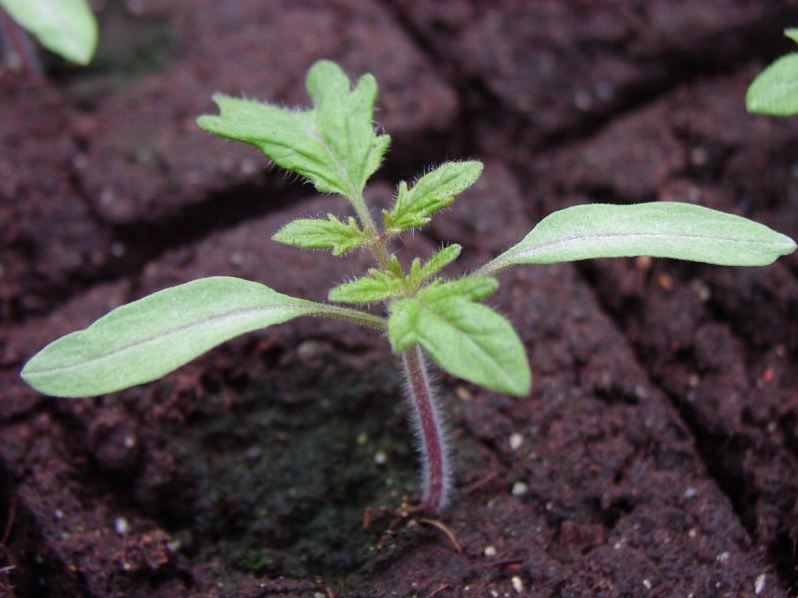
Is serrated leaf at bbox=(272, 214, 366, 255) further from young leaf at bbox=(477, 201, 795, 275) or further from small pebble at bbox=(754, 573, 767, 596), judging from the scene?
small pebble at bbox=(754, 573, 767, 596)

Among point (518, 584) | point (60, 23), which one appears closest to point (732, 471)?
point (518, 584)

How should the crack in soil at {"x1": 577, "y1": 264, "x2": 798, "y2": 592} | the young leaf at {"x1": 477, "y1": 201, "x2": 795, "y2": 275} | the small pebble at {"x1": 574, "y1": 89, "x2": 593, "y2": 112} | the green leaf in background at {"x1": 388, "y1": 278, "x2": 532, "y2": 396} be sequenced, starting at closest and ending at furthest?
the green leaf in background at {"x1": 388, "y1": 278, "x2": 532, "y2": 396}, the young leaf at {"x1": 477, "y1": 201, "x2": 795, "y2": 275}, the crack in soil at {"x1": 577, "y1": 264, "x2": 798, "y2": 592}, the small pebble at {"x1": 574, "y1": 89, "x2": 593, "y2": 112}

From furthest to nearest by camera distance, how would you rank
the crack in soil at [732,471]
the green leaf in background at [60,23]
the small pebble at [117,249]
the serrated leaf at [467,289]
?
the small pebble at [117,249] < the green leaf in background at [60,23] < the crack in soil at [732,471] < the serrated leaf at [467,289]

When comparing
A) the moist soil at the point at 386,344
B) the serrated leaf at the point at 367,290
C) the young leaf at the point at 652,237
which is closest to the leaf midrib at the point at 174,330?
the serrated leaf at the point at 367,290

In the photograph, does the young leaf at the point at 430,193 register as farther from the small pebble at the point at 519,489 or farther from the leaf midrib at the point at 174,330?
the small pebble at the point at 519,489

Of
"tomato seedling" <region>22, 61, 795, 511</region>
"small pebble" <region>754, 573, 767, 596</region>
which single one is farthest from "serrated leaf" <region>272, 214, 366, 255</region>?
"small pebble" <region>754, 573, 767, 596</region>

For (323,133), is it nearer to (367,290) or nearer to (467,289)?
(367,290)
